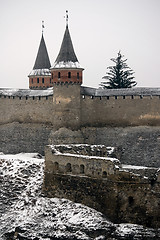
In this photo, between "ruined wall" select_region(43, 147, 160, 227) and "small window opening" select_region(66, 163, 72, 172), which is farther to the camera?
"small window opening" select_region(66, 163, 72, 172)

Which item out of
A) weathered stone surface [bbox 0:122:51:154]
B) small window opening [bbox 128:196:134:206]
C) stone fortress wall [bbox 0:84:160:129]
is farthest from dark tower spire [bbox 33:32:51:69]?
small window opening [bbox 128:196:134:206]

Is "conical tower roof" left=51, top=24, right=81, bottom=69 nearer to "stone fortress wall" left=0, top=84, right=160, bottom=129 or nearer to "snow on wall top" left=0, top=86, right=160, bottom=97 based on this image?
"stone fortress wall" left=0, top=84, right=160, bottom=129

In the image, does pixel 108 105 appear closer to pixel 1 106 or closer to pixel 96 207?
pixel 1 106

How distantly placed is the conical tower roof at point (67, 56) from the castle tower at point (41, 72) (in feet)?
31.4

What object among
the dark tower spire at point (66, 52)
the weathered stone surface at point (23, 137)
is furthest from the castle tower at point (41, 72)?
the dark tower spire at point (66, 52)

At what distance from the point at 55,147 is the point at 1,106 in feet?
43.5

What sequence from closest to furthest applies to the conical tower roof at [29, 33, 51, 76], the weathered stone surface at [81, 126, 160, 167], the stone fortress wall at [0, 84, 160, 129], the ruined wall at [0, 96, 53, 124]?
the weathered stone surface at [81, 126, 160, 167], the stone fortress wall at [0, 84, 160, 129], the ruined wall at [0, 96, 53, 124], the conical tower roof at [29, 33, 51, 76]

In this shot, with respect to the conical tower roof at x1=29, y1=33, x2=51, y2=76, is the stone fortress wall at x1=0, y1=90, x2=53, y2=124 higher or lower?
lower

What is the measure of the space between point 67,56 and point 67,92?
9.54 ft

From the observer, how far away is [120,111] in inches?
1452

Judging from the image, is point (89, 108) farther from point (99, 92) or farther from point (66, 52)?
point (66, 52)

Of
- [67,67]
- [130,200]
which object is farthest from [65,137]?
[130,200]

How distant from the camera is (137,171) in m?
27.9

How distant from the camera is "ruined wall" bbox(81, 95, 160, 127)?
3578 centimetres
